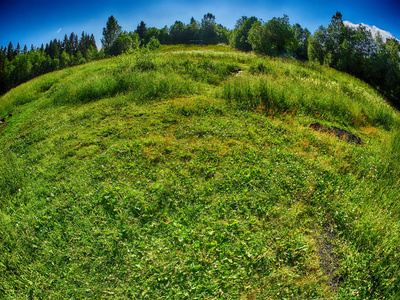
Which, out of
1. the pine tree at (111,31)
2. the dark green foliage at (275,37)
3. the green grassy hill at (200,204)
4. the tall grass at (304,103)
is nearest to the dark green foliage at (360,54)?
the dark green foliage at (275,37)

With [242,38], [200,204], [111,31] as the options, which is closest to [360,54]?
[242,38]

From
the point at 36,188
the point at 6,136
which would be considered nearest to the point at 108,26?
the point at 6,136

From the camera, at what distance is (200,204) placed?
486cm

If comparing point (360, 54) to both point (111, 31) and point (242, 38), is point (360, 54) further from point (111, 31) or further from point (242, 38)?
point (111, 31)

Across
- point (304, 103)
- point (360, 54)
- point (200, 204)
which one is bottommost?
point (200, 204)

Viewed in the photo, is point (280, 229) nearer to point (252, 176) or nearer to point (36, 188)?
point (252, 176)

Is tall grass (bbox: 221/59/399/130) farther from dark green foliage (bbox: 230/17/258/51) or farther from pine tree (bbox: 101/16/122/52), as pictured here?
pine tree (bbox: 101/16/122/52)

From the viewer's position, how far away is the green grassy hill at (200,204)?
3.54 m

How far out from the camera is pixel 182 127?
8039 mm

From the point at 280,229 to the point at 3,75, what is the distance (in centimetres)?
7240

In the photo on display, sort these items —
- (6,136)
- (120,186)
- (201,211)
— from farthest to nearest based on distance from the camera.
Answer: (6,136), (120,186), (201,211)

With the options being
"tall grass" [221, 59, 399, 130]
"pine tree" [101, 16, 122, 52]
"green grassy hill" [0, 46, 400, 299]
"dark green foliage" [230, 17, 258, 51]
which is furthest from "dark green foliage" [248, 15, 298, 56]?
"pine tree" [101, 16, 122, 52]

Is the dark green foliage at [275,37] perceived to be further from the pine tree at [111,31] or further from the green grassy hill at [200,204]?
the pine tree at [111,31]

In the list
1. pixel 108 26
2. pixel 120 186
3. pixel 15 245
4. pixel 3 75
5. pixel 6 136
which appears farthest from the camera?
pixel 108 26
